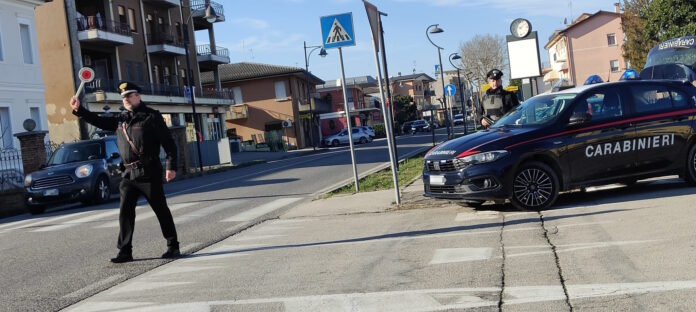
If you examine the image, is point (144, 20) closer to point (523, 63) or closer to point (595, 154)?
point (523, 63)

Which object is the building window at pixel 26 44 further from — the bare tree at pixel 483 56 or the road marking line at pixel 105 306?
the bare tree at pixel 483 56

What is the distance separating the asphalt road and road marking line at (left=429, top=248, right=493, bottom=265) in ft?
9.53

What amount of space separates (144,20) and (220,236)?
3921 cm

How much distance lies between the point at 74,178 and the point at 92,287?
10926 millimetres

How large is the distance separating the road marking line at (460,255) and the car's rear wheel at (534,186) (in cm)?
233

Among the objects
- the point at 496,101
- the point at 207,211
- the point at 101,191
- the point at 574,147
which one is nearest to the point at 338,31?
the point at 496,101

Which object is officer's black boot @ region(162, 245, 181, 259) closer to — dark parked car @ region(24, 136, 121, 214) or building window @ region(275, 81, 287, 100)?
dark parked car @ region(24, 136, 121, 214)

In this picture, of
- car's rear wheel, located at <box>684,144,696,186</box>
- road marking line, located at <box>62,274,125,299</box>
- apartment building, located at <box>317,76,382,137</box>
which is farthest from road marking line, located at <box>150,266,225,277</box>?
apartment building, located at <box>317,76,382,137</box>

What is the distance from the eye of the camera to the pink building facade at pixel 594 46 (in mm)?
77250

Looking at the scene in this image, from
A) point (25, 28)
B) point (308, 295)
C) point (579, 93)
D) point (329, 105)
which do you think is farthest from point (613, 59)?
point (308, 295)

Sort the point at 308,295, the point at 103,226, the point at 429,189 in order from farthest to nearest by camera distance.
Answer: the point at 103,226 < the point at 429,189 < the point at 308,295

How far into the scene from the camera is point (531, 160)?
29.3ft

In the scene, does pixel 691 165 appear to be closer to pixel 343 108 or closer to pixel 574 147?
pixel 574 147

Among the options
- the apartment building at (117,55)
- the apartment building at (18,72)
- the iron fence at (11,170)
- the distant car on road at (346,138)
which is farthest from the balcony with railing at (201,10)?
the iron fence at (11,170)
